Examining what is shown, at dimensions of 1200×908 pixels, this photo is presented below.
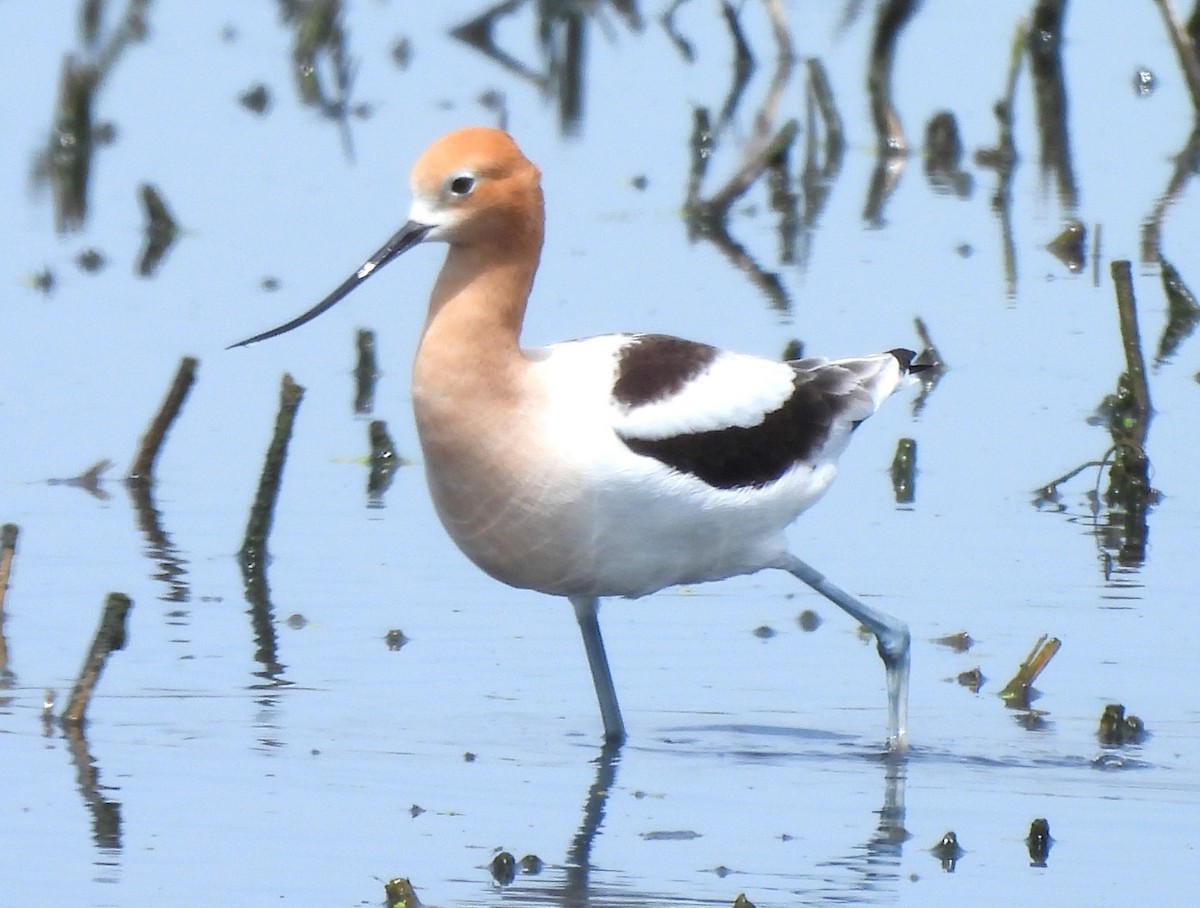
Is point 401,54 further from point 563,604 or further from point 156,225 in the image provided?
point 563,604

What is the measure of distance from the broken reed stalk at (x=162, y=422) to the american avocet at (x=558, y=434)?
6.44ft

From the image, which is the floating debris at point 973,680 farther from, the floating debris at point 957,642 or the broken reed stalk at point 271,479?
the broken reed stalk at point 271,479

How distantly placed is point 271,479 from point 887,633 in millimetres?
1972

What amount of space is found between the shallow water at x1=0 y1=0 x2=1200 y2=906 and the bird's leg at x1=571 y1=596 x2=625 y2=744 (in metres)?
0.07

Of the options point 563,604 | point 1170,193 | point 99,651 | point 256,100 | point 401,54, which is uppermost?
point 401,54

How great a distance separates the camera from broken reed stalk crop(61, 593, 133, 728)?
6707mm

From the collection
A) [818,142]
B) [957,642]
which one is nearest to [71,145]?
[818,142]

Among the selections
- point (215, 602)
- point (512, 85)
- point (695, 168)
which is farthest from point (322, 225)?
point (215, 602)

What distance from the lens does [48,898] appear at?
5.84 meters

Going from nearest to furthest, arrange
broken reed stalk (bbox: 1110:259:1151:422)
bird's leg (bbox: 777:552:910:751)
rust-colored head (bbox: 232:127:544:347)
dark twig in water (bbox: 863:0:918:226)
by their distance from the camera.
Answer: rust-colored head (bbox: 232:127:544:347)
bird's leg (bbox: 777:552:910:751)
broken reed stalk (bbox: 1110:259:1151:422)
dark twig in water (bbox: 863:0:918:226)

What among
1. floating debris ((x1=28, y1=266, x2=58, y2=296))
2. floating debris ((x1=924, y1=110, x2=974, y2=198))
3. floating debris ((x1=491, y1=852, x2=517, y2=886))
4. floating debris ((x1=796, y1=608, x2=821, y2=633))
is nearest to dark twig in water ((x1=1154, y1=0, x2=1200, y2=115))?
floating debris ((x1=924, y1=110, x2=974, y2=198))

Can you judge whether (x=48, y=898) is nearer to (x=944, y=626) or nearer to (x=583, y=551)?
(x=583, y=551)

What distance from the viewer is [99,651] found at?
6742mm

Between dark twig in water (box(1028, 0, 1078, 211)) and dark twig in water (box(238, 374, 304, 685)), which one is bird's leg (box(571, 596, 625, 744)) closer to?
dark twig in water (box(238, 374, 304, 685))
